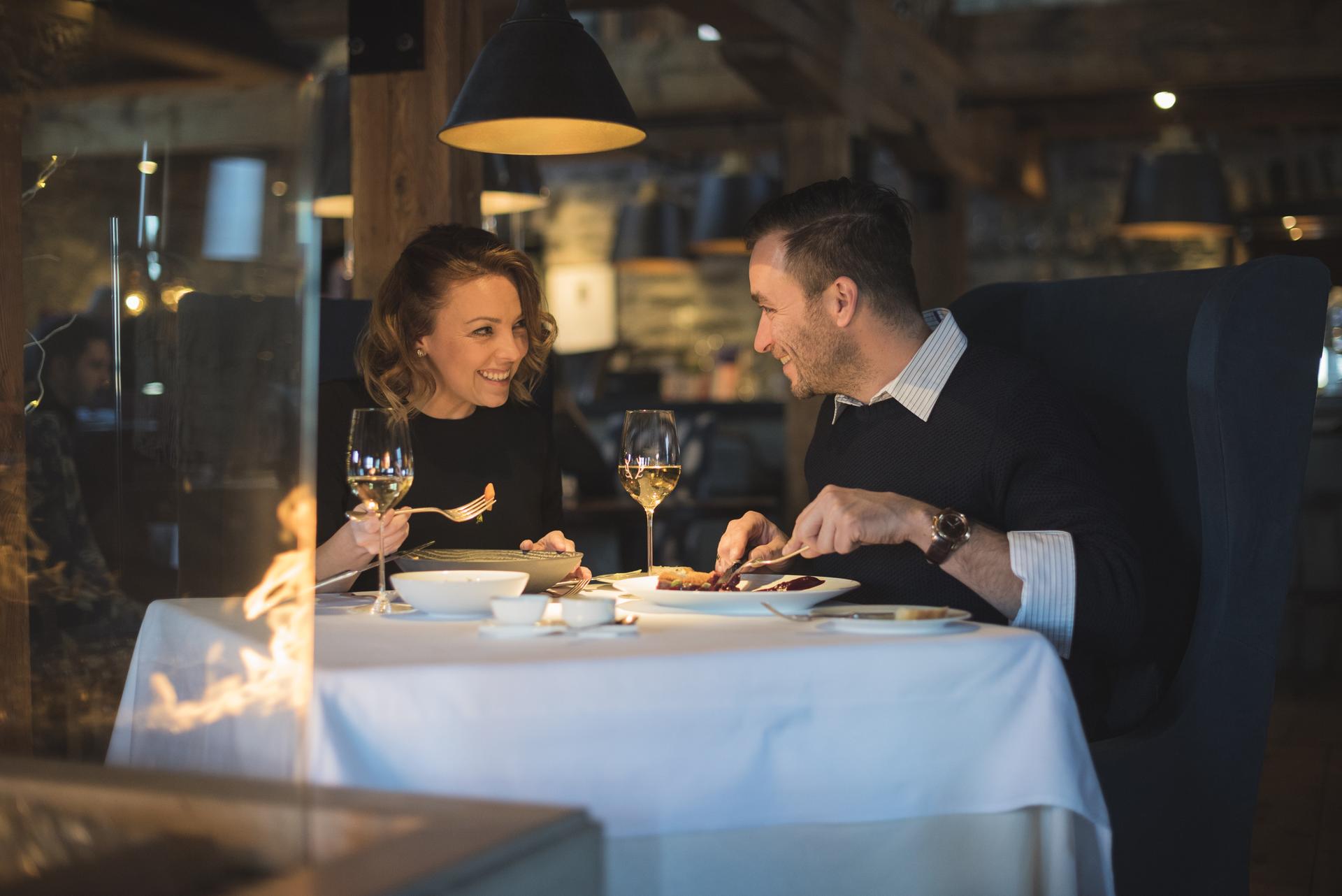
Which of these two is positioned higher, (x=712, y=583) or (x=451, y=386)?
(x=451, y=386)

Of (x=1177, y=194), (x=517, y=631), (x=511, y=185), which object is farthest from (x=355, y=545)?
(x=1177, y=194)

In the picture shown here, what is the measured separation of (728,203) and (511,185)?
7.76 ft

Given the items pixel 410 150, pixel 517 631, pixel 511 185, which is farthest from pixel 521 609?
pixel 511 185

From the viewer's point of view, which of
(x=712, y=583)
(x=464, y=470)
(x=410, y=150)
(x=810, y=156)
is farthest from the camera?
(x=810, y=156)

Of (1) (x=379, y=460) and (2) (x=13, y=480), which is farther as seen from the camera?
(2) (x=13, y=480)

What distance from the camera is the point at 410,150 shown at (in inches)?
120

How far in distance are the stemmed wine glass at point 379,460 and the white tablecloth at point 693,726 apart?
225 mm

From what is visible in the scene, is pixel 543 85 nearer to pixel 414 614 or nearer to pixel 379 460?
pixel 379 460

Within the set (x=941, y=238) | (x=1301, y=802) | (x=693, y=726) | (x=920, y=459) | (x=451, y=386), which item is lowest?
(x=1301, y=802)

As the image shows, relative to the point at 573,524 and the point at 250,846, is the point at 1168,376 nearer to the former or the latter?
the point at 250,846

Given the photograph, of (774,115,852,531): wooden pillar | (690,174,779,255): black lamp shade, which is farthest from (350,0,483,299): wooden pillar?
(690,174,779,255): black lamp shade

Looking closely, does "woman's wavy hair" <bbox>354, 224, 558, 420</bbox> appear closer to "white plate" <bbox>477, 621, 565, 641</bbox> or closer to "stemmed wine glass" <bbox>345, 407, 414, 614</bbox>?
"stemmed wine glass" <bbox>345, 407, 414, 614</bbox>

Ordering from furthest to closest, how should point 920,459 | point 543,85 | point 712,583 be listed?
point 543,85 → point 920,459 → point 712,583

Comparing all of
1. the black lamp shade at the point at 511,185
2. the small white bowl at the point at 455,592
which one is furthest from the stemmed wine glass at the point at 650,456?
the black lamp shade at the point at 511,185
